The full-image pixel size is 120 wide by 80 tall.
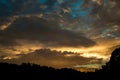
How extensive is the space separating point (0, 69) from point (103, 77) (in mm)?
37522

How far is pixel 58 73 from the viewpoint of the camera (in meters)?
78.8

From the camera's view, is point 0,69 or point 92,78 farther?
point 92,78

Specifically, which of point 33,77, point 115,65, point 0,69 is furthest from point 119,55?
point 0,69

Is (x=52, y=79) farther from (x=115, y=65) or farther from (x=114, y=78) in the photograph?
(x=115, y=65)

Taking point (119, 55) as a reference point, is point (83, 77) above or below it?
below

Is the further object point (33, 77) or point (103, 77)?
point (103, 77)

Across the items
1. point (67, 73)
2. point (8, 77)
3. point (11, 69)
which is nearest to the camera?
point (8, 77)

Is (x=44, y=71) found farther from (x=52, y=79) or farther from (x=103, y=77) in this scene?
(x=103, y=77)

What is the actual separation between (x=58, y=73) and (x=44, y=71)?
433cm

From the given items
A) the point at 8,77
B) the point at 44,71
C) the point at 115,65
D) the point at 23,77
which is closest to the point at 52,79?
the point at 44,71

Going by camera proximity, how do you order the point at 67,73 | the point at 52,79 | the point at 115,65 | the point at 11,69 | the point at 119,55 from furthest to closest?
1. the point at 119,55
2. the point at 115,65
3. the point at 67,73
4. the point at 52,79
5. the point at 11,69

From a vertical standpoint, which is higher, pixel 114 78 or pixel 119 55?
pixel 119 55

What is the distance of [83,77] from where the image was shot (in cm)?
8325

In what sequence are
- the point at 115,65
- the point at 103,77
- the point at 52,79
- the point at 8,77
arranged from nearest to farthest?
1. the point at 8,77
2. the point at 52,79
3. the point at 103,77
4. the point at 115,65
